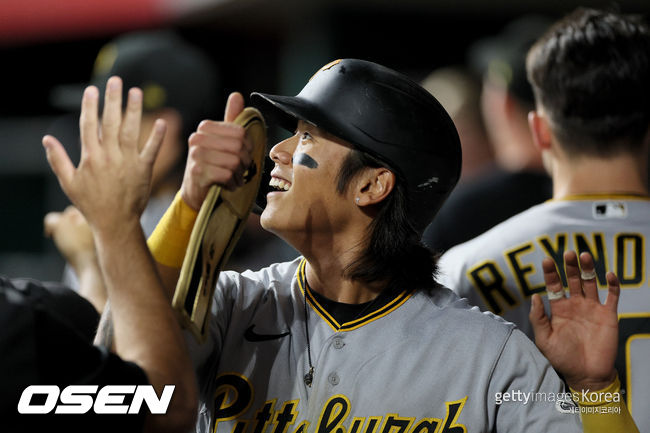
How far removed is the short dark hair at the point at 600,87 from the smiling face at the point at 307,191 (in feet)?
3.40

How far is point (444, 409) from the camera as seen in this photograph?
7.80 ft

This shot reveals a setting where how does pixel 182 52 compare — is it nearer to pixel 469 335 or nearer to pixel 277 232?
pixel 277 232

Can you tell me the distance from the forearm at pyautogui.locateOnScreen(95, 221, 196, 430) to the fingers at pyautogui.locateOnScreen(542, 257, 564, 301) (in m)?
1.13

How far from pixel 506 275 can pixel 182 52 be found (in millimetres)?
2262

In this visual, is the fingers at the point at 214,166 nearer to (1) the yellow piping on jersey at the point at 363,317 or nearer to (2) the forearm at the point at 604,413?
(1) the yellow piping on jersey at the point at 363,317

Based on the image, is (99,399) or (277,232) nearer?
(99,399)

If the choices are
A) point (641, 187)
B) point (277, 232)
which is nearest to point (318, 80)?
point (277, 232)

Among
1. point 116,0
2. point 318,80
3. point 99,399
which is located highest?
point 318,80

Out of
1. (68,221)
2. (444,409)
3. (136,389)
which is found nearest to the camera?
(136,389)

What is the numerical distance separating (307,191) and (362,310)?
356mm

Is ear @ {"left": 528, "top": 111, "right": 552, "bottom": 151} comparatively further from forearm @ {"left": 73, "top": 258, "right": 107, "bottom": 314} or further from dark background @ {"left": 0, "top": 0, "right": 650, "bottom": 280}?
dark background @ {"left": 0, "top": 0, "right": 650, "bottom": 280}

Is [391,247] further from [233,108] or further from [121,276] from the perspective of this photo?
[121,276]

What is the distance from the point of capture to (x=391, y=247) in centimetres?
264

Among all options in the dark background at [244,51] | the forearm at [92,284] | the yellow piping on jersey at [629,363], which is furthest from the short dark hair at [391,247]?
the dark background at [244,51]
